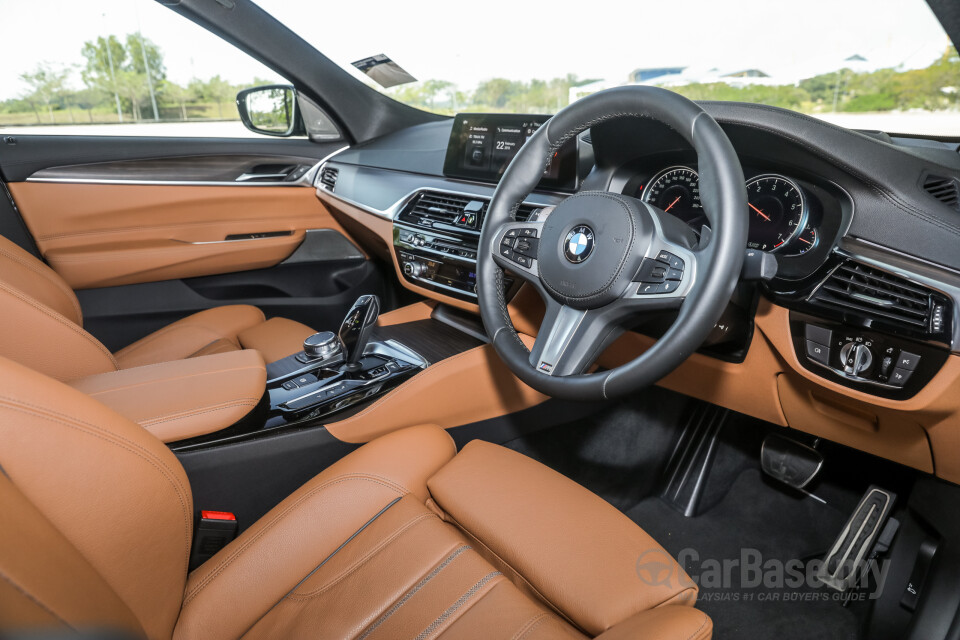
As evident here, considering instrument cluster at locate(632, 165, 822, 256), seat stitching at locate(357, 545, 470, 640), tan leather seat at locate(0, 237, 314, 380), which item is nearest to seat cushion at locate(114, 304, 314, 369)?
tan leather seat at locate(0, 237, 314, 380)

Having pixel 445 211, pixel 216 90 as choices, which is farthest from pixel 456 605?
pixel 216 90

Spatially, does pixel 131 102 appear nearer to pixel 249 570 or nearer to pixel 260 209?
pixel 260 209

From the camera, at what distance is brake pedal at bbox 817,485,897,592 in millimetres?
1559

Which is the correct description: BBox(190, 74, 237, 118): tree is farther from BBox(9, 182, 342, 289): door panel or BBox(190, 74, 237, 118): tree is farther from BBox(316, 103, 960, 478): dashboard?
BBox(316, 103, 960, 478): dashboard

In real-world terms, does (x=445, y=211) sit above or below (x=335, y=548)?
above

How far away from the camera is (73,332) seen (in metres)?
1.38

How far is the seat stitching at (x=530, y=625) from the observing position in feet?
2.82

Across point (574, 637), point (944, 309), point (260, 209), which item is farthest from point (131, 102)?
point (944, 309)

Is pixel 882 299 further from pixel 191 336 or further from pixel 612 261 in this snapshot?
pixel 191 336

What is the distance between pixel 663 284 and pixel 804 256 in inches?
13.9

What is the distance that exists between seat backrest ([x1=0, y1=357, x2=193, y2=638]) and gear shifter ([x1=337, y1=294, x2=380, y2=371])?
2.43 ft

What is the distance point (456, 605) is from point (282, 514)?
34cm

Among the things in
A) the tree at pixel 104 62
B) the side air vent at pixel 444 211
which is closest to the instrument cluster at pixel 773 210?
the side air vent at pixel 444 211

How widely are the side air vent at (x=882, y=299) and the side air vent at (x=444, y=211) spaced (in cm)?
87
